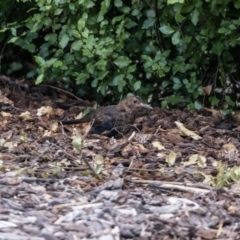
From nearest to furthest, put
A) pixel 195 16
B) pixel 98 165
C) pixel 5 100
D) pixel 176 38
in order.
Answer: pixel 98 165, pixel 195 16, pixel 176 38, pixel 5 100

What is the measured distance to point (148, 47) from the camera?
21.3 feet

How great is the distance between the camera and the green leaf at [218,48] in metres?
6.20

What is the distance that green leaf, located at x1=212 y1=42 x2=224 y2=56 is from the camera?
20.3 feet

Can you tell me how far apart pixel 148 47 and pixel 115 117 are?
3.08 ft

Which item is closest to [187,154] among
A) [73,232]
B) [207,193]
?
[207,193]

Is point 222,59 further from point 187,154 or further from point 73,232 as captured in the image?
point 73,232

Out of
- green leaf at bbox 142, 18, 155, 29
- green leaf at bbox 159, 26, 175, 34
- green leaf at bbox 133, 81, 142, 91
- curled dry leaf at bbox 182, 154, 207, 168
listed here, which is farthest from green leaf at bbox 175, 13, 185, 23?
curled dry leaf at bbox 182, 154, 207, 168

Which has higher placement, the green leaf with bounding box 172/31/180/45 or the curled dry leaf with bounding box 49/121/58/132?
the green leaf with bounding box 172/31/180/45

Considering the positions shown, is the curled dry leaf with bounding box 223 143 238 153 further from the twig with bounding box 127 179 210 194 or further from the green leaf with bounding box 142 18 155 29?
the green leaf with bounding box 142 18 155 29

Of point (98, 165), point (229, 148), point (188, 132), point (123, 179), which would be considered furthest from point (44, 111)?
point (123, 179)

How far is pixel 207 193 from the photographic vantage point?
12.9ft

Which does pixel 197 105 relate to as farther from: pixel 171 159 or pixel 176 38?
pixel 171 159

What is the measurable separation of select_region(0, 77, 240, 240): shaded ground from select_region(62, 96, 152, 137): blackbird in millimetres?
98

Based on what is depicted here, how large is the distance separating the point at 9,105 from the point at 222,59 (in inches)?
83.7
